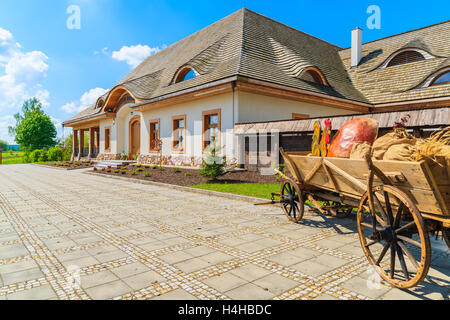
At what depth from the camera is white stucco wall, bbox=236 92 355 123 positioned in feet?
44.8

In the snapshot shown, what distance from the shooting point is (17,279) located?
312cm

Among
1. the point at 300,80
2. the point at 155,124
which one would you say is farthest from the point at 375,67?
the point at 155,124

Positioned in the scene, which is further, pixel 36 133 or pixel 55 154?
pixel 36 133

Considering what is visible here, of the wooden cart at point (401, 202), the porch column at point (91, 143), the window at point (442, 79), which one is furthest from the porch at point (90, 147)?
the wooden cart at point (401, 202)

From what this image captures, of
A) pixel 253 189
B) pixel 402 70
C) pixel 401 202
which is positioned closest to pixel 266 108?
pixel 253 189

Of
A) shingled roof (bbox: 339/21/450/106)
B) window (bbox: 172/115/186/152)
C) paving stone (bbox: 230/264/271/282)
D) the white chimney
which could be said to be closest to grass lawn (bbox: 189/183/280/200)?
paving stone (bbox: 230/264/271/282)

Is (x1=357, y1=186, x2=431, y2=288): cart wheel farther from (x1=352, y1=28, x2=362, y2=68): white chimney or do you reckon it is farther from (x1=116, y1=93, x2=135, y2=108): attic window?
(x1=352, y1=28, x2=362, y2=68): white chimney

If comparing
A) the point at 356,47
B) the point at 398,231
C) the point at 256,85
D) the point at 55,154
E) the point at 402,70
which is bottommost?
the point at 398,231

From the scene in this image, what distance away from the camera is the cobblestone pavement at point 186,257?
285 cm

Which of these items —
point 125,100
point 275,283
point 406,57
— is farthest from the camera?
point 125,100

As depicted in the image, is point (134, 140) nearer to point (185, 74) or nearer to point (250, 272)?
point (185, 74)

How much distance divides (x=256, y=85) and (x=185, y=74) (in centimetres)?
617

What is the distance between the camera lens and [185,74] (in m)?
17.8
